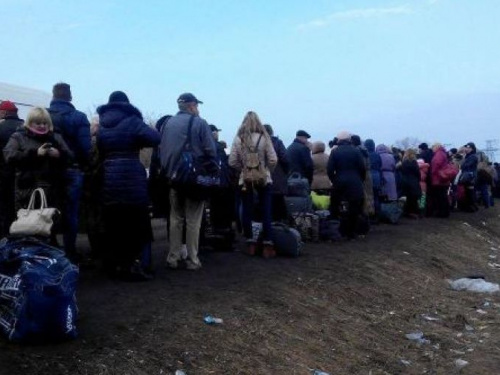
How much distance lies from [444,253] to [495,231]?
20.8 feet

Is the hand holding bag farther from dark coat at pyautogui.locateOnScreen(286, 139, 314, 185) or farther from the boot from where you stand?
dark coat at pyautogui.locateOnScreen(286, 139, 314, 185)

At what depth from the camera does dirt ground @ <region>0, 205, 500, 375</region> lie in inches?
Result: 223

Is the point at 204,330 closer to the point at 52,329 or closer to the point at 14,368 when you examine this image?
the point at 52,329

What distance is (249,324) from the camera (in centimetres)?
698

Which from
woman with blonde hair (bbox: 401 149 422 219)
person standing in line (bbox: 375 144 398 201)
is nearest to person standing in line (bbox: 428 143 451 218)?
woman with blonde hair (bbox: 401 149 422 219)

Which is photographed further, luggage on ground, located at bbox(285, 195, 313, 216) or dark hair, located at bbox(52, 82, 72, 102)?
luggage on ground, located at bbox(285, 195, 313, 216)

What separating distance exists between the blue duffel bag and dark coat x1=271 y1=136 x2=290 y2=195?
5.57m

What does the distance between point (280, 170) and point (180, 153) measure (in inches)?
117

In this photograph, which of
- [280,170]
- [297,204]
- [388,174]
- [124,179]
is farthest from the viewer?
[388,174]

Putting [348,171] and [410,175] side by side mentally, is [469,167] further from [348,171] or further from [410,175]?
[348,171]

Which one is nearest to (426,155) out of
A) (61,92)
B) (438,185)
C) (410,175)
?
(438,185)

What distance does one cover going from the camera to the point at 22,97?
14664mm

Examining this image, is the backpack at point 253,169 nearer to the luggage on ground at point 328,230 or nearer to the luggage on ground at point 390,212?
the luggage on ground at point 328,230

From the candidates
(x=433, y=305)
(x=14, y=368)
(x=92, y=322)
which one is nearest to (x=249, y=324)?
(x=92, y=322)
